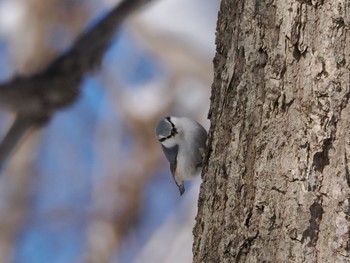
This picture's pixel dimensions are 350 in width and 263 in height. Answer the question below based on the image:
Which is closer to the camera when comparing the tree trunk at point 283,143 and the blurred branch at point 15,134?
the tree trunk at point 283,143

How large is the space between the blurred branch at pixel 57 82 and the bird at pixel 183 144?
0.69 feet

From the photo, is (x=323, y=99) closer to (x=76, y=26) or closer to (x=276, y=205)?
(x=276, y=205)

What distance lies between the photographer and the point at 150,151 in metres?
3.68

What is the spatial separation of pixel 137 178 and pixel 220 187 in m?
2.59

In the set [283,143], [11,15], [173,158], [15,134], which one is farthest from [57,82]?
[11,15]

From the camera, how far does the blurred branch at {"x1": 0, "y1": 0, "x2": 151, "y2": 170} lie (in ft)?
5.15

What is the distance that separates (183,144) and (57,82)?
0.31 meters

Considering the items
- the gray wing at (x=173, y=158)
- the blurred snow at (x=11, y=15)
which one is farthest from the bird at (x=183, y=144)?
the blurred snow at (x=11, y=15)

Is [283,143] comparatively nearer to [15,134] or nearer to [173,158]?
[173,158]

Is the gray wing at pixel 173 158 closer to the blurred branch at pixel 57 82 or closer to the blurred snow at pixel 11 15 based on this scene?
the blurred branch at pixel 57 82

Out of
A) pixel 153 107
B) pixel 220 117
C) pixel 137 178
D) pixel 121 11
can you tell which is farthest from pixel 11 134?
pixel 137 178

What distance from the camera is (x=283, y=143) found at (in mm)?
1061

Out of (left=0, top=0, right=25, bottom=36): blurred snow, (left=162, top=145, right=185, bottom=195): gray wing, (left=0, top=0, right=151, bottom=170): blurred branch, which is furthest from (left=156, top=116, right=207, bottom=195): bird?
(left=0, top=0, right=25, bottom=36): blurred snow

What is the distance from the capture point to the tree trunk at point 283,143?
1020mm
